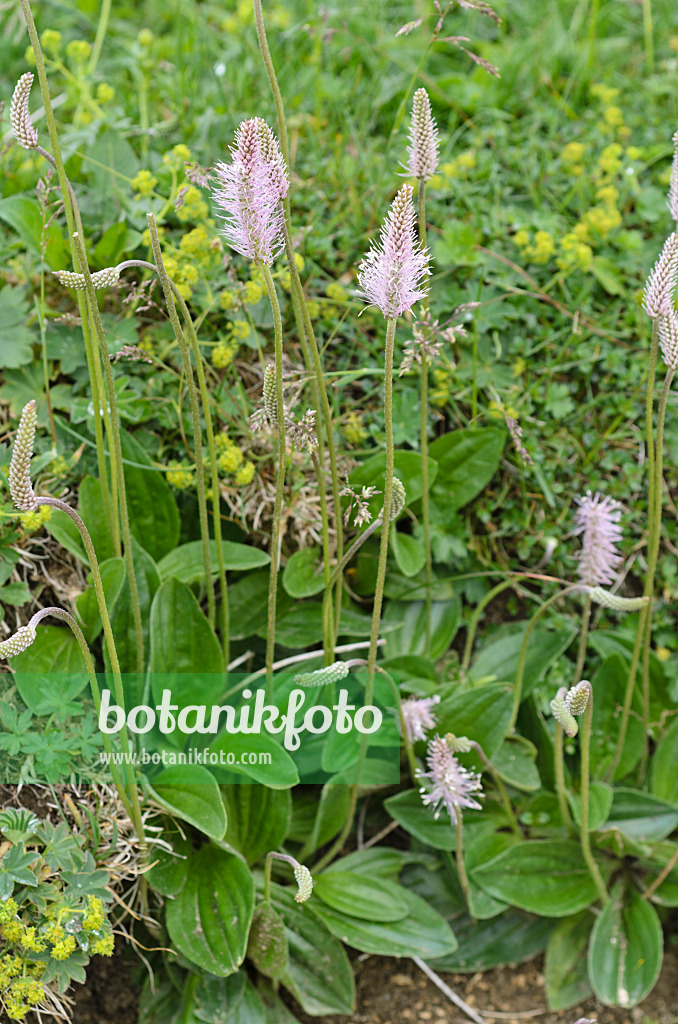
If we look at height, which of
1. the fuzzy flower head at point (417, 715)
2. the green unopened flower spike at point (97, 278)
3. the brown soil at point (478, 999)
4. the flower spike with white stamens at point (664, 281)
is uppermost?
the flower spike with white stamens at point (664, 281)

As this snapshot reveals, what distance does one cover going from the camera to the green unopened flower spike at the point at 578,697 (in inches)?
60.8

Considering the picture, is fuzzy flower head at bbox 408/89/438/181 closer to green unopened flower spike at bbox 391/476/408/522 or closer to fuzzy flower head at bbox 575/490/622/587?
green unopened flower spike at bbox 391/476/408/522

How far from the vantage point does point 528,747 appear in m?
2.22

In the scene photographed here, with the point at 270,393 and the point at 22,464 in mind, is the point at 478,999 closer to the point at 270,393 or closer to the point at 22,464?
the point at 270,393

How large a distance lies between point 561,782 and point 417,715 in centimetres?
38

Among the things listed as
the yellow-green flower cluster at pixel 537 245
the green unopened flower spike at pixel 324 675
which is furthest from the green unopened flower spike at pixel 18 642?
the yellow-green flower cluster at pixel 537 245

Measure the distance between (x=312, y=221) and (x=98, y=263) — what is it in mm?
638

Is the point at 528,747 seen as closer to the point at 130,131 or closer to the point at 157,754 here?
the point at 157,754

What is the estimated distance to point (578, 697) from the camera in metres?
1.55

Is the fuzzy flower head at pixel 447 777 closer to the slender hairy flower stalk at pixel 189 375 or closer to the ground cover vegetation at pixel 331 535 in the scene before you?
the ground cover vegetation at pixel 331 535

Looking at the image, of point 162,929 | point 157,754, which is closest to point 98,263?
point 157,754

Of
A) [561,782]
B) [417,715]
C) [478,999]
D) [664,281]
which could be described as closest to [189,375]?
[664,281]

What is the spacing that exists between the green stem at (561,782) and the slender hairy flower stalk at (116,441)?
3.18 feet

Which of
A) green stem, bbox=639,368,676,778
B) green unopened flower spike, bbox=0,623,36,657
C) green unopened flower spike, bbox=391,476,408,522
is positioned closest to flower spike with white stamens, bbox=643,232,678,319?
green stem, bbox=639,368,676,778
